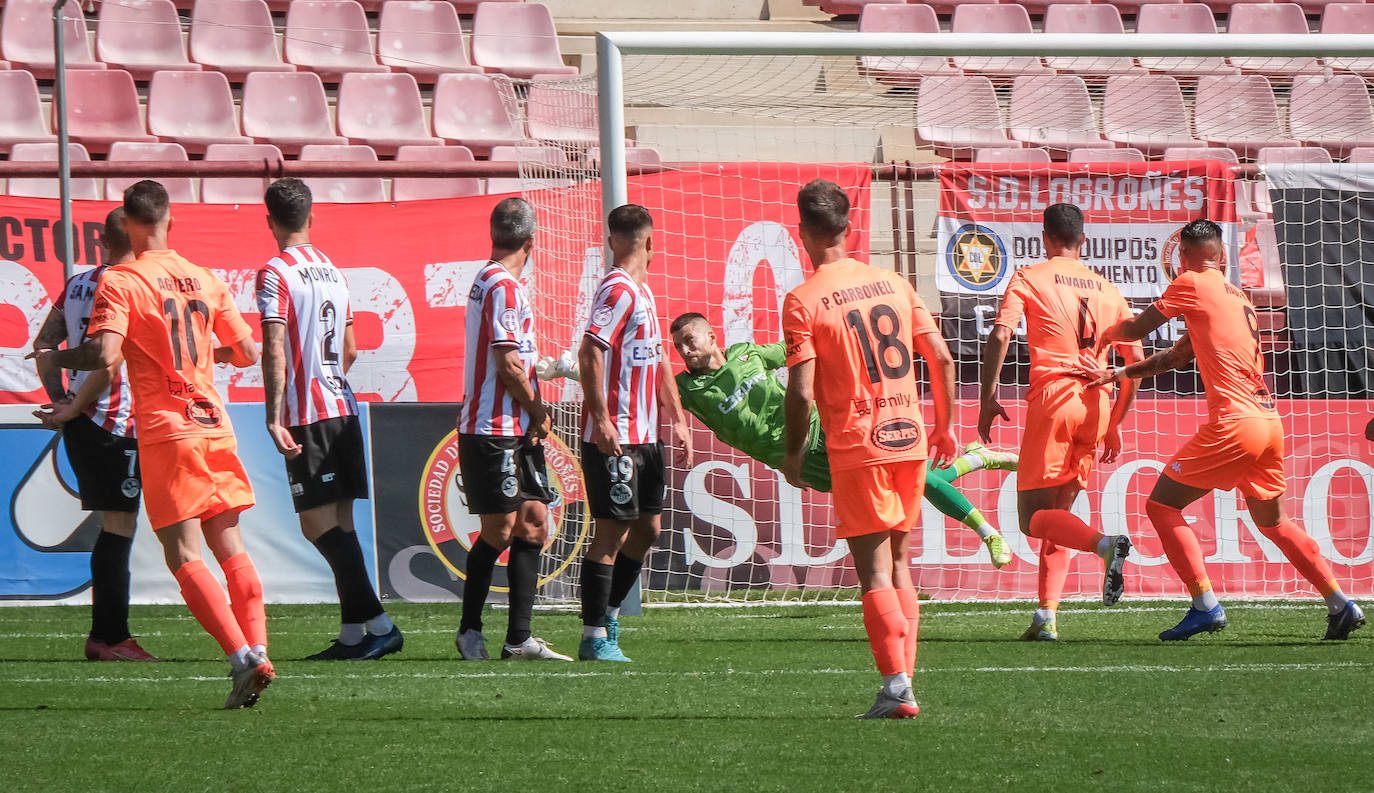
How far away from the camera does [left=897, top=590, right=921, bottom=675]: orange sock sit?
5.02 meters

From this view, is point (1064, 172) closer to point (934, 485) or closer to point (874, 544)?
point (934, 485)

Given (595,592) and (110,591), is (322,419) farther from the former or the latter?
(595,592)

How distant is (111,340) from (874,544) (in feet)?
8.92

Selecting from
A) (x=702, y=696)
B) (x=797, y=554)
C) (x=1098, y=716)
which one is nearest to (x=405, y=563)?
(x=797, y=554)

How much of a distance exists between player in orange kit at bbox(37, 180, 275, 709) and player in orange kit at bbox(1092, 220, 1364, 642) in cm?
422

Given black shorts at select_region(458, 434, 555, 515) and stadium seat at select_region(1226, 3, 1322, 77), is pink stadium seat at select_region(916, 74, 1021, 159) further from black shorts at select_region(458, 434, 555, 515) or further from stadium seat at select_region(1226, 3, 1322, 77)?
black shorts at select_region(458, 434, 555, 515)

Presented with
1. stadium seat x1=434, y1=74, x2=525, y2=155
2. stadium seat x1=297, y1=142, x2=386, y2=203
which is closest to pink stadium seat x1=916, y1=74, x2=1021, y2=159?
stadium seat x1=434, y1=74, x2=525, y2=155

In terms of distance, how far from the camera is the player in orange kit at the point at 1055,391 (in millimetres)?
7320

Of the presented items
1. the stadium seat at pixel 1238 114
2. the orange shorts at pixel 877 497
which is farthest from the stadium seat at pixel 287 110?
the orange shorts at pixel 877 497

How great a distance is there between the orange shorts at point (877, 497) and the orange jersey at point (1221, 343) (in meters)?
2.66

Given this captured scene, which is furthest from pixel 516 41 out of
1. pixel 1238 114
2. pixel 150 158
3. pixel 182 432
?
pixel 182 432

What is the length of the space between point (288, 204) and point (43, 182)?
5.33 metres

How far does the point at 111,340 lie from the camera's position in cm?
526

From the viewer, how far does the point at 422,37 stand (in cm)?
1423
